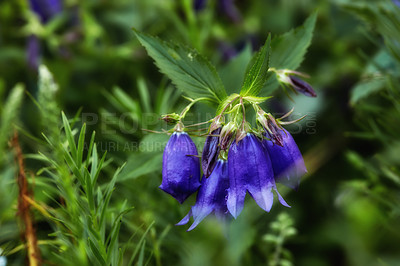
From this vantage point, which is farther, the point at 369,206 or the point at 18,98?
the point at 369,206

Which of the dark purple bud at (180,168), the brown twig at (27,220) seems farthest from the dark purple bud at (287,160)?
the brown twig at (27,220)

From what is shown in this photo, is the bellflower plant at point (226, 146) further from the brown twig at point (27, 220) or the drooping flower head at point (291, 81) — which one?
the brown twig at point (27, 220)

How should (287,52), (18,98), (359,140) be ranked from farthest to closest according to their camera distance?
(359,140) < (287,52) < (18,98)

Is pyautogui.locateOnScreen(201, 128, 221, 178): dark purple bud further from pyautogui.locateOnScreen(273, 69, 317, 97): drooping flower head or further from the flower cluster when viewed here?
pyautogui.locateOnScreen(273, 69, 317, 97): drooping flower head

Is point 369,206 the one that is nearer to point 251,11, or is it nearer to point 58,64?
point 251,11

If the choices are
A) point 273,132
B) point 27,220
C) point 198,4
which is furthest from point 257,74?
point 198,4

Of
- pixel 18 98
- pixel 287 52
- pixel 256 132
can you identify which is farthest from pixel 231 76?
pixel 18 98

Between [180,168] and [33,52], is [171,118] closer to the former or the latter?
[180,168]
